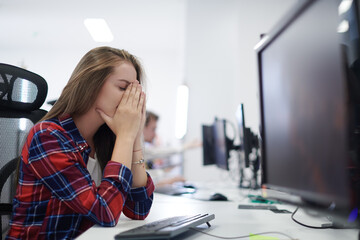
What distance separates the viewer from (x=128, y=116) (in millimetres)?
876

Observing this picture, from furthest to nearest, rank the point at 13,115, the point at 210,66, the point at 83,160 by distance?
the point at 210,66, the point at 13,115, the point at 83,160

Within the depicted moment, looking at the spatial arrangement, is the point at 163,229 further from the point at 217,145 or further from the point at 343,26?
the point at 217,145

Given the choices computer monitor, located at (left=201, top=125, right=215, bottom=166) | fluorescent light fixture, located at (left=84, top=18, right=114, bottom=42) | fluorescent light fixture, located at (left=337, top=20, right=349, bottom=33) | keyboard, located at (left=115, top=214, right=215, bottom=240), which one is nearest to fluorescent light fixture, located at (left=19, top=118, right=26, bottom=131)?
keyboard, located at (left=115, top=214, right=215, bottom=240)

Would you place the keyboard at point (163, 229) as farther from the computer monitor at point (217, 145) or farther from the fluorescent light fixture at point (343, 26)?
the computer monitor at point (217, 145)

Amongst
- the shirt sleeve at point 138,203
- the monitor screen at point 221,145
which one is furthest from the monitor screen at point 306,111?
the monitor screen at point 221,145

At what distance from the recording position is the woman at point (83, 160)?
0.70 m

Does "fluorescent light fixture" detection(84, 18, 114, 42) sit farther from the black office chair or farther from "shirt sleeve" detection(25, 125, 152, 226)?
"shirt sleeve" detection(25, 125, 152, 226)

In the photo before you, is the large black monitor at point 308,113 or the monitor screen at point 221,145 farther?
the monitor screen at point 221,145

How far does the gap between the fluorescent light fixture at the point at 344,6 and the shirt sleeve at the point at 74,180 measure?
0.58 meters

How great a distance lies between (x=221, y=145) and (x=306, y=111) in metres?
1.41

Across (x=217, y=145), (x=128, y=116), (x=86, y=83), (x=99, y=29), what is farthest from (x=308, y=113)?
(x=99, y=29)

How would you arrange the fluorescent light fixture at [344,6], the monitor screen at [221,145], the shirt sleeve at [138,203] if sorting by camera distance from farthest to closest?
the monitor screen at [221,145], the shirt sleeve at [138,203], the fluorescent light fixture at [344,6]

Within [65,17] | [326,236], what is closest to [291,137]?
[326,236]

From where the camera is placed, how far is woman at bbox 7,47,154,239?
700 millimetres
